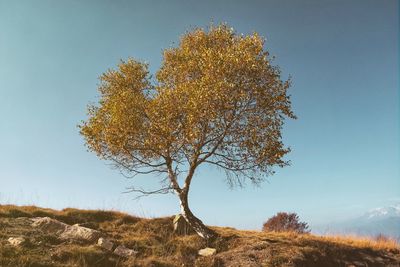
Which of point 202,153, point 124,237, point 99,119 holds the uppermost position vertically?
point 99,119

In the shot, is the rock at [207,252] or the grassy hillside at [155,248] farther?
the rock at [207,252]

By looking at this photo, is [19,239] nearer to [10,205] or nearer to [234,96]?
[10,205]

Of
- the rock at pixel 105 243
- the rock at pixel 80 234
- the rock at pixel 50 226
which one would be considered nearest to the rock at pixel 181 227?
the rock at pixel 80 234

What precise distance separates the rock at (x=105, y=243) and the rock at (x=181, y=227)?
630 centimetres

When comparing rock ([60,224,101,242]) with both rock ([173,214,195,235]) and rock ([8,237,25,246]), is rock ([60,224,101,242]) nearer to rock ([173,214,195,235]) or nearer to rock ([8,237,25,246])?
rock ([8,237,25,246])

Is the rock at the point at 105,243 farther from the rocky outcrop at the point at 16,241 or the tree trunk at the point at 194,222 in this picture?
the tree trunk at the point at 194,222

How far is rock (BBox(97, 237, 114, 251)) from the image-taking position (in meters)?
21.1

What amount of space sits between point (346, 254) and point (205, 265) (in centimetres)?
1073

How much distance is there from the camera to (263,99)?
26594mm

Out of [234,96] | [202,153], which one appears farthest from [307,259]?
[234,96]

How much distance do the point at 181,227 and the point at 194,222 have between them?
106cm

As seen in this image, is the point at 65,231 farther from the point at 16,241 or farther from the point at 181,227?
the point at 181,227

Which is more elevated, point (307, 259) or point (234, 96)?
point (234, 96)

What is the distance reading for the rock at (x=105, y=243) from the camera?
21.1 metres
